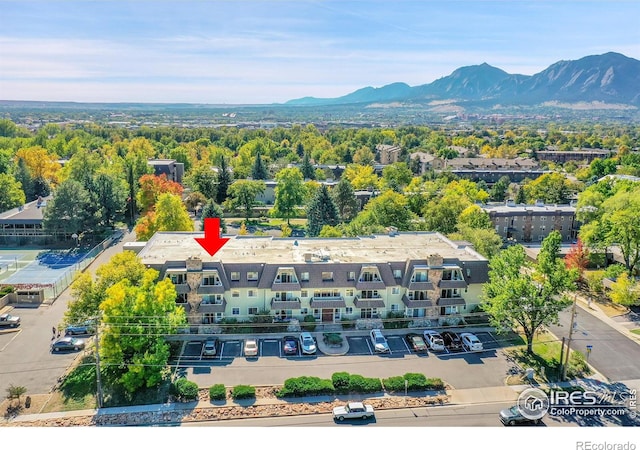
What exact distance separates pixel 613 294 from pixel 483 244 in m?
12.3

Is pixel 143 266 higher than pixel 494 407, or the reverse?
pixel 143 266

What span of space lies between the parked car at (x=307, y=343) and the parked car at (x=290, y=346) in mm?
514

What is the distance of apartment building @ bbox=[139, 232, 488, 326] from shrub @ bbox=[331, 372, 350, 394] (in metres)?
8.37

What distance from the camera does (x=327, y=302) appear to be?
130ft

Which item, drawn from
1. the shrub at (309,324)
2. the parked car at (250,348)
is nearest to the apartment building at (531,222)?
the shrub at (309,324)

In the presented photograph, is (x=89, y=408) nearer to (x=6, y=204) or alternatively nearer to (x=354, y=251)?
(x=354, y=251)

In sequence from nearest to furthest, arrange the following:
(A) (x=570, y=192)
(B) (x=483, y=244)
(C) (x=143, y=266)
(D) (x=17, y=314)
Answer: (C) (x=143, y=266) < (D) (x=17, y=314) < (B) (x=483, y=244) < (A) (x=570, y=192)

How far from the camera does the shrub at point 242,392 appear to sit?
30172 millimetres

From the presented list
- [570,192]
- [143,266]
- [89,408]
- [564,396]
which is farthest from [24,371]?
[570,192]

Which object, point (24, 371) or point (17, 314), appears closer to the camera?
point (24, 371)

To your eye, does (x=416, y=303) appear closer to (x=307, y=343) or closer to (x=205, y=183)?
(x=307, y=343)

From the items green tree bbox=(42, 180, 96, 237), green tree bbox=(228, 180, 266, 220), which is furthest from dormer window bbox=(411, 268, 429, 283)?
green tree bbox=(228, 180, 266, 220)

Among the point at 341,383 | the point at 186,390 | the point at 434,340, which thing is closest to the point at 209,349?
the point at 186,390

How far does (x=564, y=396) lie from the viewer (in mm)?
31047
